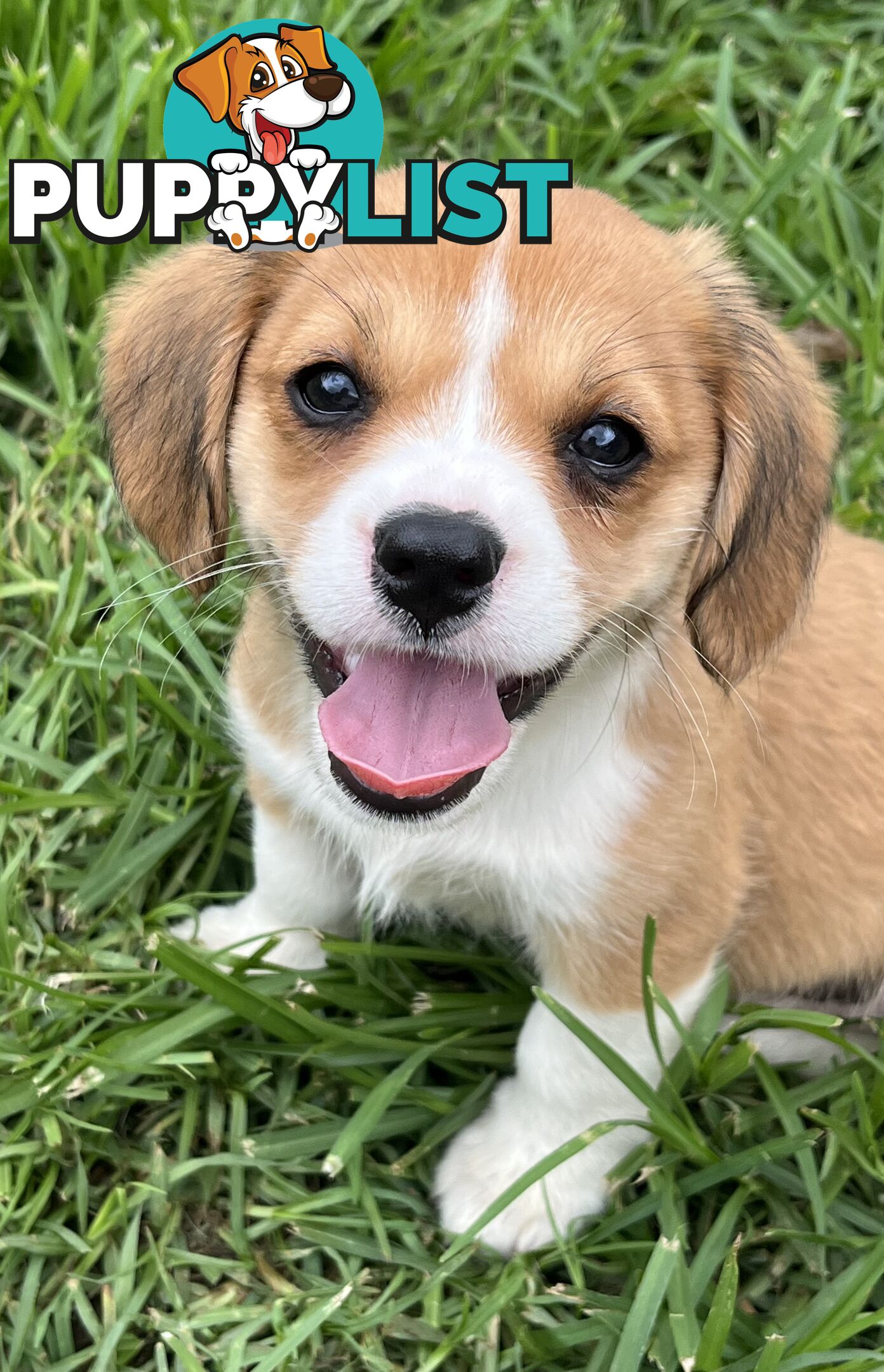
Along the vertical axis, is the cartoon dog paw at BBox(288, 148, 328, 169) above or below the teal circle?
below

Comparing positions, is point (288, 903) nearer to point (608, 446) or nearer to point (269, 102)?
point (608, 446)

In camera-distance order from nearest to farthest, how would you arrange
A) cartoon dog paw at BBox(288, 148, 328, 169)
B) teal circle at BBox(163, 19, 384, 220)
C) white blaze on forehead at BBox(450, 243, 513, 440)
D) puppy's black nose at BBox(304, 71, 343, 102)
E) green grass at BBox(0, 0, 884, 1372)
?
white blaze on forehead at BBox(450, 243, 513, 440)
cartoon dog paw at BBox(288, 148, 328, 169)
green grass at BBox(0, 0, 884, 1372)
teal circle at BBox(163, 19, 384, 220)
puppy's black nose at BBox(304, 71, 343, 102)

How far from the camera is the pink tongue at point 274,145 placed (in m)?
2.97

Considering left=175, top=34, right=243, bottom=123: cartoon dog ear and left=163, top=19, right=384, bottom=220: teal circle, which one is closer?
left=163, top=19, right=384, bottom=220: teal circle

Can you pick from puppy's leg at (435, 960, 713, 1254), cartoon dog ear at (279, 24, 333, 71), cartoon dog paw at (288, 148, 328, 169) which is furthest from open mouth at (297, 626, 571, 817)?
cartoon dog ear at (279, 24, 333, 71)

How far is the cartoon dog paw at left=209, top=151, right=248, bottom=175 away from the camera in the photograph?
122 inches

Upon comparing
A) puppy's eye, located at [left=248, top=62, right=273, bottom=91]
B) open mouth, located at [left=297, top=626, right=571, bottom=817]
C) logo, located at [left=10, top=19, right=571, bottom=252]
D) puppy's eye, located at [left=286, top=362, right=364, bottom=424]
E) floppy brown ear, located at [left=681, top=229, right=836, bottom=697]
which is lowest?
open mouth, located at [left=297, top=626, right=571, bottom=817]

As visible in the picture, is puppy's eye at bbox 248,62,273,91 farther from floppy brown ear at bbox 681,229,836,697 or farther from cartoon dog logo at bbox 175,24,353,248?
floppy brown ear at bbox 681,229,836,697

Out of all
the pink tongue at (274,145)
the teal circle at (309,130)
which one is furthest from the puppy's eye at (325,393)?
the pink tongue at (274,145)

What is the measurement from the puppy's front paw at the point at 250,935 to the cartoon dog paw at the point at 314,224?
1.78 m

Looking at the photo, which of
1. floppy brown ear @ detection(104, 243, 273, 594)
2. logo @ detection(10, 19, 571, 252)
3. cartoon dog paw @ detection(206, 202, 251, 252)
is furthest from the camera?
cartoon dog paw @ detection(206, 202, 251, 252)

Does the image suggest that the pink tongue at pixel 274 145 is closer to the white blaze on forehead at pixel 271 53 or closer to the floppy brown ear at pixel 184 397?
the white blaze on forehead at pixel 271 53

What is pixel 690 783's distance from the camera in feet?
8.94

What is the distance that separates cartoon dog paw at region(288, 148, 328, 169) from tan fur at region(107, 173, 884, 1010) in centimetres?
36
